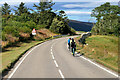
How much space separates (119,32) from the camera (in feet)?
185

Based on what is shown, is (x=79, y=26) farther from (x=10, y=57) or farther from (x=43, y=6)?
(x=10, y=57)

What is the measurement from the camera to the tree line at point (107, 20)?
58.1 m

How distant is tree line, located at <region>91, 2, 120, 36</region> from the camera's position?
5807 cm

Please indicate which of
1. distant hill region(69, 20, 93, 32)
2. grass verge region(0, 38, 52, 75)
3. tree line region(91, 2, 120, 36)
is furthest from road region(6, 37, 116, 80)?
distant hill region(69, 20, 93, 32)

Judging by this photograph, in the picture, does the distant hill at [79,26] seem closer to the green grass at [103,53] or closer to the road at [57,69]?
the green grass at [103,53]

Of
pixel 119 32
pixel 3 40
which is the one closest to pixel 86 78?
pixel 3 40

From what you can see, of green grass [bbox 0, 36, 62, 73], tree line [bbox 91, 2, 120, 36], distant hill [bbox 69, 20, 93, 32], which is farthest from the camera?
distant hill [bbox 69, 20, 93, 32]

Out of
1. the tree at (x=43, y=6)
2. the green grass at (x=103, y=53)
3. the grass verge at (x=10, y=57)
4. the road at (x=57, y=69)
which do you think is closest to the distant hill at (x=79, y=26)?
the tree at (x=43, y=6)

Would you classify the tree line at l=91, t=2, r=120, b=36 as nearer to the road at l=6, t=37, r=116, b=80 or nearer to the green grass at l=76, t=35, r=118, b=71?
the green grass at l=76, t=35, r=118, b=71

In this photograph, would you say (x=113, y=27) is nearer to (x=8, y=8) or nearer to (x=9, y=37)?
(x=9, y=37)

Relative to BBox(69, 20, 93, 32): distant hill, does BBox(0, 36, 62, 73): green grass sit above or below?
below

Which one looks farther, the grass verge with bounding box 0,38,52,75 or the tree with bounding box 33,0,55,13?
the tree with bounding box 33,0,55,13

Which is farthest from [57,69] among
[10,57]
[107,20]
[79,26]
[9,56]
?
[79,26]

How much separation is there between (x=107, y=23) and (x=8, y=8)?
235ft
